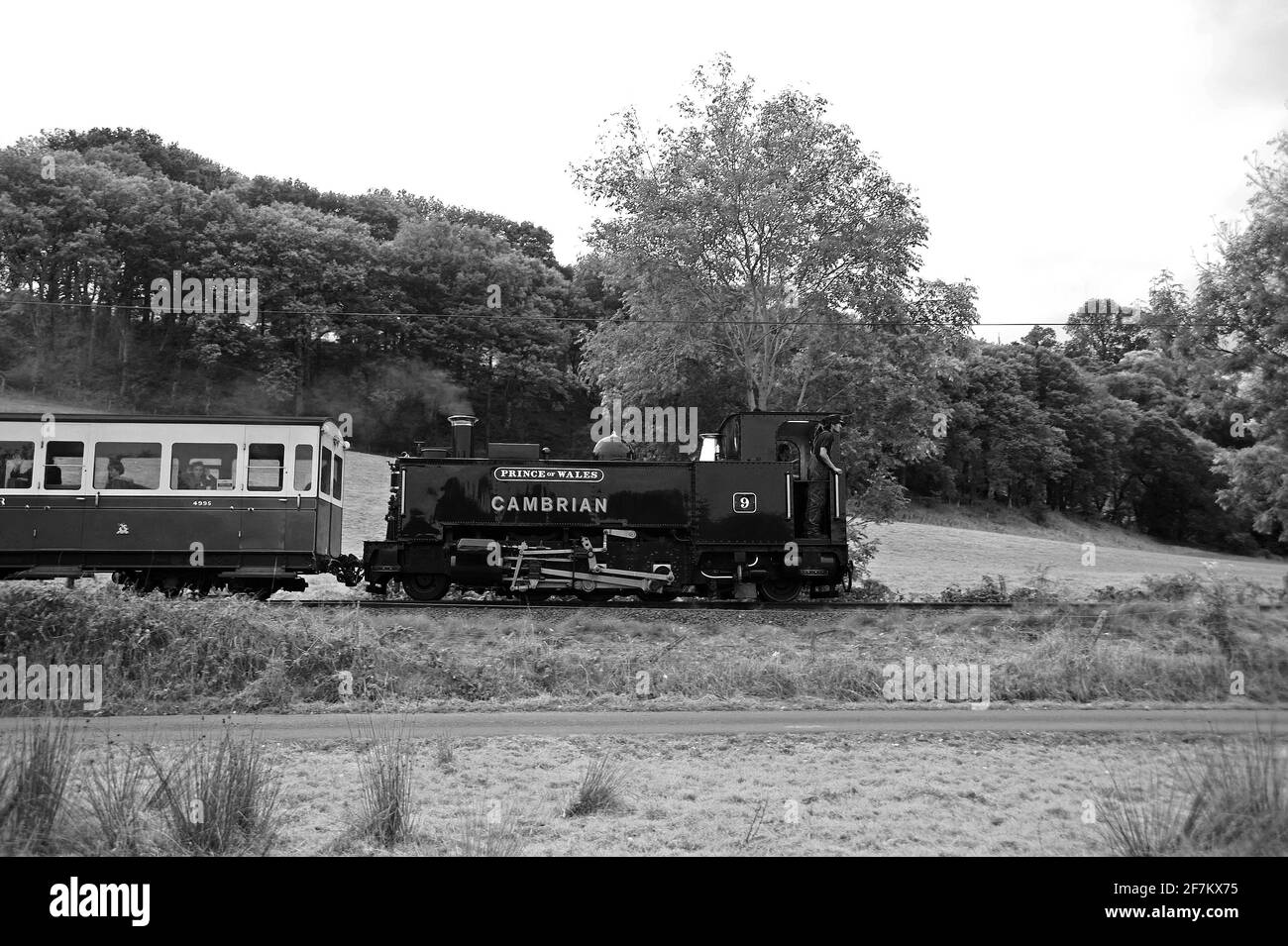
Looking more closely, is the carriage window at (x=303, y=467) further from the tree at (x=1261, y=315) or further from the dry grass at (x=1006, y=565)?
the tree at (x=1261, y=315)

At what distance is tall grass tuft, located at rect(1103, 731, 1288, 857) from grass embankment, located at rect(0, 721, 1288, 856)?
14mm

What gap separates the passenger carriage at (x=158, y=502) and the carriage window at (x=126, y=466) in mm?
17

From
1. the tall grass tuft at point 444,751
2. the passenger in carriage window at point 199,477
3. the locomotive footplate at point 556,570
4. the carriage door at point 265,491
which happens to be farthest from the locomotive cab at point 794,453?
the tall grass tuft at point 444,751

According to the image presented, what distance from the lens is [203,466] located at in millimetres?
16172

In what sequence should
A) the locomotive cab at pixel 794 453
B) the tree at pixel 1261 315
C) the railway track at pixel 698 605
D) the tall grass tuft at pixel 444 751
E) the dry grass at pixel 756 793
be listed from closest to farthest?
the dry grass at pixel 756 793 < the tall grass tuft at pixel 444 751 < the railway track at pixel 698 605 < the locomotive cab at pixel 794 453 < the tree at pixel 1261 315

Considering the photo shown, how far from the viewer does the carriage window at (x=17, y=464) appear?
15.8m

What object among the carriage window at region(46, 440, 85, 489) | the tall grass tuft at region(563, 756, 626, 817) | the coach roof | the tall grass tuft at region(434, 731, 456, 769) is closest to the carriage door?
the coach roof

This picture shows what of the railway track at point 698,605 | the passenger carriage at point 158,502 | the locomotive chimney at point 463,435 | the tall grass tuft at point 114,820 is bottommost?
the tall grass tuft at point 114,820

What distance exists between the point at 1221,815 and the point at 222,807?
5792 mm

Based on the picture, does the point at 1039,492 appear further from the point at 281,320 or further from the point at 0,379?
the point at 0,379

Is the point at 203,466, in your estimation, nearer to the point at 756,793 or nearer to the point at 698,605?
the point at 698,605

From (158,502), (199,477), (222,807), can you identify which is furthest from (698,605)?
(222,807)

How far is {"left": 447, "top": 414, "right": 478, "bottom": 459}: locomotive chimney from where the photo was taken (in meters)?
17.6

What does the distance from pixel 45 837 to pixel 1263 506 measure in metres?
27.3
